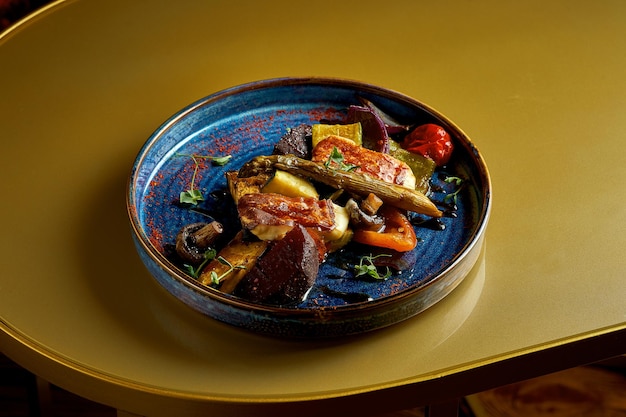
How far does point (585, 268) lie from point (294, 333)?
510 mm

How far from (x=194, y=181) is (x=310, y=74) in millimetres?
466

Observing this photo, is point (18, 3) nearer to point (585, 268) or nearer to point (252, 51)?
point (252, 51)

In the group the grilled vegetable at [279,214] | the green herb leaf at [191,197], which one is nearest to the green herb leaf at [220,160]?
the green herb leaf at [191,197]

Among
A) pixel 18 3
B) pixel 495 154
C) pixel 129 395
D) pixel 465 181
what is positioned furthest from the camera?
pixel 18 3

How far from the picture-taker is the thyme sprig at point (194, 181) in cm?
141

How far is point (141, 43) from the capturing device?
6.19ft

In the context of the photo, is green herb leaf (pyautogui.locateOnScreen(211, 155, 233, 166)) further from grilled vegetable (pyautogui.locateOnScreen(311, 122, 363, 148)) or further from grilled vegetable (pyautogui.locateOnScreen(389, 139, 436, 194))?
grilled vegetable (pyautogui.locateOnScreen(389, 139, 436, 194))

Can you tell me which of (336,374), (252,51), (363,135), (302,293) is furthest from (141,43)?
(336,374)

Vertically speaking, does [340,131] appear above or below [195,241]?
above

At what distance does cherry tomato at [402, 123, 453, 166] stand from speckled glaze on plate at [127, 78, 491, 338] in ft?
0.06

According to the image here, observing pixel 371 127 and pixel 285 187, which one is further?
pixel 371 127

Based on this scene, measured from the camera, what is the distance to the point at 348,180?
138 centimetres

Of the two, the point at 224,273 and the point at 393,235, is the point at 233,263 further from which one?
the point at 393,235

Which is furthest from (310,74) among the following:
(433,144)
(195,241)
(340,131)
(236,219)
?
(195,241)
